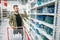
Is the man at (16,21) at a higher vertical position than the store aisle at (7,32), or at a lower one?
higher

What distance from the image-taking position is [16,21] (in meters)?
2.93

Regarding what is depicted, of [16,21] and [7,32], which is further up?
[16,21]

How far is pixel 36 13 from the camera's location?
9.12 feet

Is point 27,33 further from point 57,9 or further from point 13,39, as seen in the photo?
point 57,9

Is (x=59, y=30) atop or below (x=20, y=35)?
atop

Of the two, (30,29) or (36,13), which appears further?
(30,29)

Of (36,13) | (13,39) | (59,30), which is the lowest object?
(13,39)

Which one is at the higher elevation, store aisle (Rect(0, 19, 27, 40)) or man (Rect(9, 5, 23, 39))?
man (Rect(9, 5, 23, 39))

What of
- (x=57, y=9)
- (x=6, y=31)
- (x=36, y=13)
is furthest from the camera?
(x=6, y=31)

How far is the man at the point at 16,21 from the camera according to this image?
293 cm

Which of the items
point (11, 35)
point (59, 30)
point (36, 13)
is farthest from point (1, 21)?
point (59, 30)

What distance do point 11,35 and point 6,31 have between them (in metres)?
0.15

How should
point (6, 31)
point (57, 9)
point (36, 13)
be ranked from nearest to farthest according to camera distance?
point (57, 9) → point (36, 13) → point (6, 31)

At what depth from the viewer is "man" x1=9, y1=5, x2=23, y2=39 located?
293 centimetres
